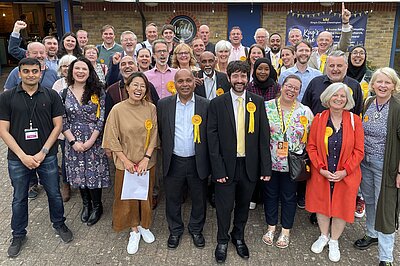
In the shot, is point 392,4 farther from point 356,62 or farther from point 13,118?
point 13,118

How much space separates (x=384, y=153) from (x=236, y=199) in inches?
58.5

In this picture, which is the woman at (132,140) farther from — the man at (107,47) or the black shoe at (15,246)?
the man at (107,47)

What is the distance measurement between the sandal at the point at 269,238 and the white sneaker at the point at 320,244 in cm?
43

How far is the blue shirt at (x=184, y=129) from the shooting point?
137 inches

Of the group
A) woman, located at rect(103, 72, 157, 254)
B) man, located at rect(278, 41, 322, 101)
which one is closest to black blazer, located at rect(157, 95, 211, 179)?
woman, located at rect(103, 72, 157, 254)

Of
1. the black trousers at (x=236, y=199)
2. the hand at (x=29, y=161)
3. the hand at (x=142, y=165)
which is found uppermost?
the hand at (x=29, y=161)

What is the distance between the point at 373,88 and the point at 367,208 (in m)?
1.25

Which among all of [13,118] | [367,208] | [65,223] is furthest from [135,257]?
[367,208]

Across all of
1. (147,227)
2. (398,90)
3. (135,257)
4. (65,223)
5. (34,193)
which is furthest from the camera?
(34,193)

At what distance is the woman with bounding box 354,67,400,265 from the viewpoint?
328 centimetres

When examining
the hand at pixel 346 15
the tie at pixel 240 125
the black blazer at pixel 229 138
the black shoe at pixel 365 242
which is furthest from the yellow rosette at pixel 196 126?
the hand at pixel 346 15

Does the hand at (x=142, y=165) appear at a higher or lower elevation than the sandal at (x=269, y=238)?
higher

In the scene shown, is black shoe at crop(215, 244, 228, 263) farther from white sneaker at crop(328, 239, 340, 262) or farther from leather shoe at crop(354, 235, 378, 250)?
leather shoe at crop(354, 235, 378, 250)

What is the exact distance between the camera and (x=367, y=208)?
3.69 meters
